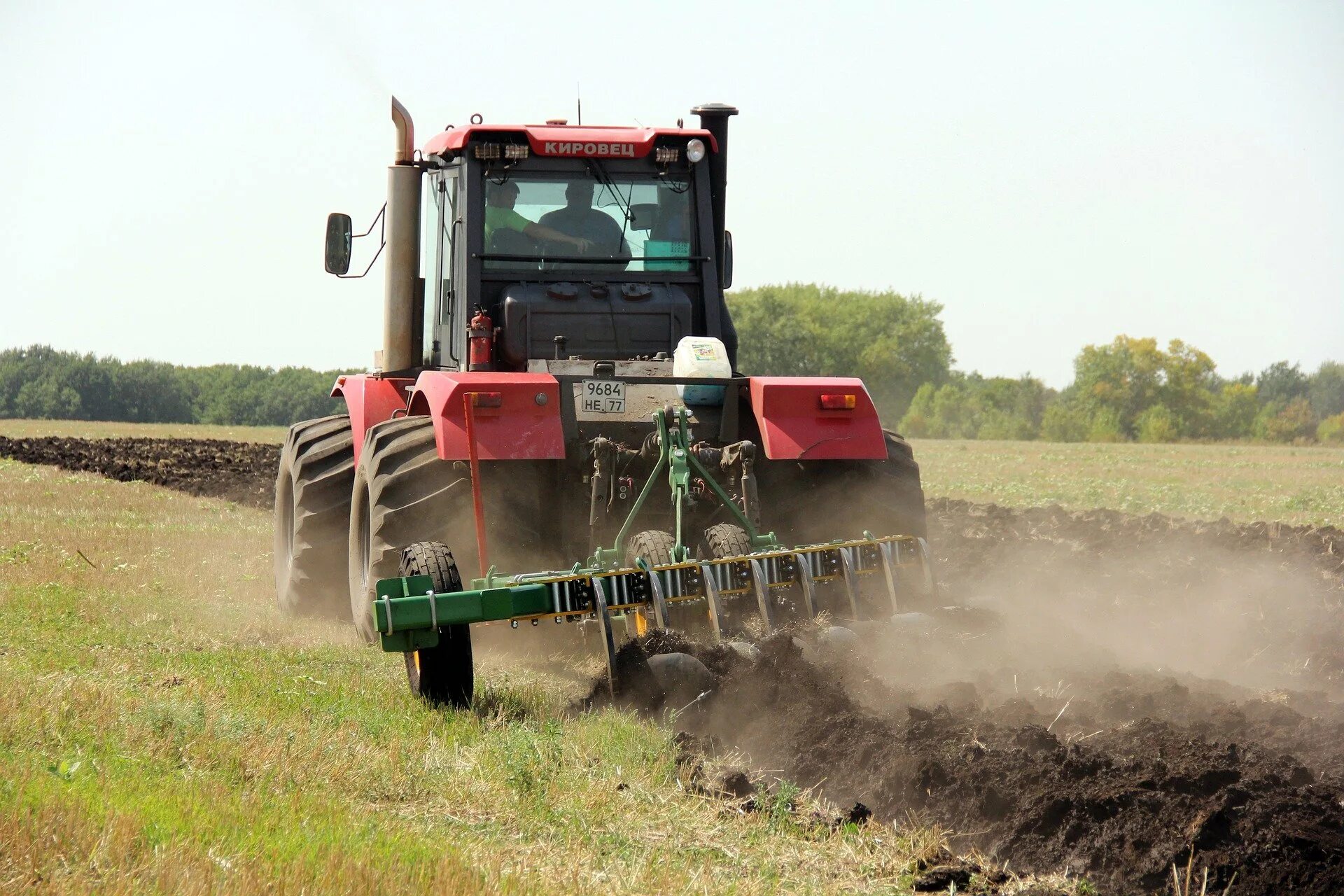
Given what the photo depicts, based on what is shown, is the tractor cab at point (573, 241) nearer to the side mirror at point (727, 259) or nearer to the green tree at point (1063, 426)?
the side mirror at point (727, 259)

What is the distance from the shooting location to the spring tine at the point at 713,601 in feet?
19.2

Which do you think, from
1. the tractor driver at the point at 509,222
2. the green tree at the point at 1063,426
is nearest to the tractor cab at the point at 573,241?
the tractor driver at the point at 509,222

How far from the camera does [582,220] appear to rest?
7570mm

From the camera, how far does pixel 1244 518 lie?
16031mm

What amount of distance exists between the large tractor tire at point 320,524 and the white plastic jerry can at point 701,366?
2.48 meters

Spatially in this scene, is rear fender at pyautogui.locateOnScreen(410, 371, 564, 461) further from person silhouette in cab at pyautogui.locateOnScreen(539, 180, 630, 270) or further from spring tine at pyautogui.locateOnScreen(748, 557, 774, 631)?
person silhouette in cab at pyautogui.locateOnScreen(539, 180, 630, 270)

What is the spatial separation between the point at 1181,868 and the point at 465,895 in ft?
6.16

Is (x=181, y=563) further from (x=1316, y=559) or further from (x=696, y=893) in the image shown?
(x=1316, y=559)

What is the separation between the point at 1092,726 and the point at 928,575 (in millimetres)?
1586

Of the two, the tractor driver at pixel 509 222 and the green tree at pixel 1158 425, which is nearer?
the tractor driver at pixel 509 222

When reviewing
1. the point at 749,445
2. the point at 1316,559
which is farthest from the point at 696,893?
the point at 1316,559

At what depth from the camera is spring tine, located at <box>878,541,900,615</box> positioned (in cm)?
654

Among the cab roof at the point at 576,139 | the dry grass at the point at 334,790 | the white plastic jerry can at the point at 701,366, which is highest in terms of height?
the cab roof at the point at 576,139

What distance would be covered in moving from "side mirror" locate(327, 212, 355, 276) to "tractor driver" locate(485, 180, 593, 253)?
1.09m
